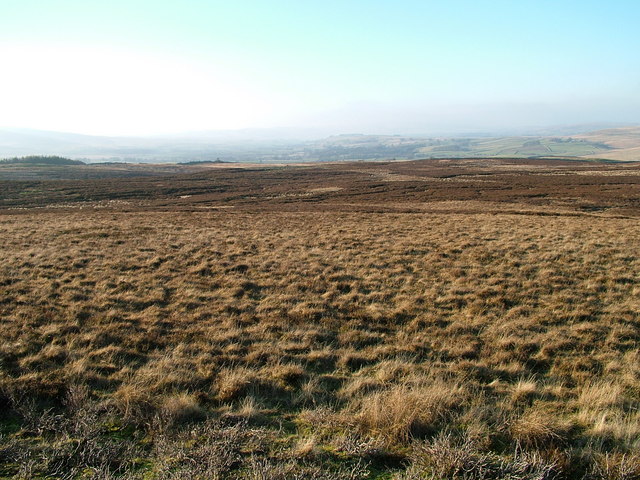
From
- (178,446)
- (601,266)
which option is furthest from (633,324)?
(178,446)

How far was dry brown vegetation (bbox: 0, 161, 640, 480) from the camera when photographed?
384 cm

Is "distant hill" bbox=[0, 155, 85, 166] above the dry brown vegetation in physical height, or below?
above

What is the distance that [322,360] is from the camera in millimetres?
6320

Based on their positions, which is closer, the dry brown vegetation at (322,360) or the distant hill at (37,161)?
the dry brown vegetation at (322,360)

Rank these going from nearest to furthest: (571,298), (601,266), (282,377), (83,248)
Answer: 1. (282,377)
2. (571,298)
3. (601,266)
4. (83,248)

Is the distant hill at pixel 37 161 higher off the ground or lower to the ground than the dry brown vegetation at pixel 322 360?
higher

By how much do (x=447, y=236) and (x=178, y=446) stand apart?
1522 cm

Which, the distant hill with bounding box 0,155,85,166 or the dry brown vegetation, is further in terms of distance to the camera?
the distant hill with bounding box 0,155,85,166

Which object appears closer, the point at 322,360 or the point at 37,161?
the point at 322,360

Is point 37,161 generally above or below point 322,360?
above

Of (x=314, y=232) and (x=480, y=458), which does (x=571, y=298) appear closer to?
(x=480, y=458)

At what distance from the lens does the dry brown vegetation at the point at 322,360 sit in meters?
3.84

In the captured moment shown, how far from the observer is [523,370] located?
5883 millimetres

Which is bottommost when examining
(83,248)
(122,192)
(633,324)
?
(633,324)
